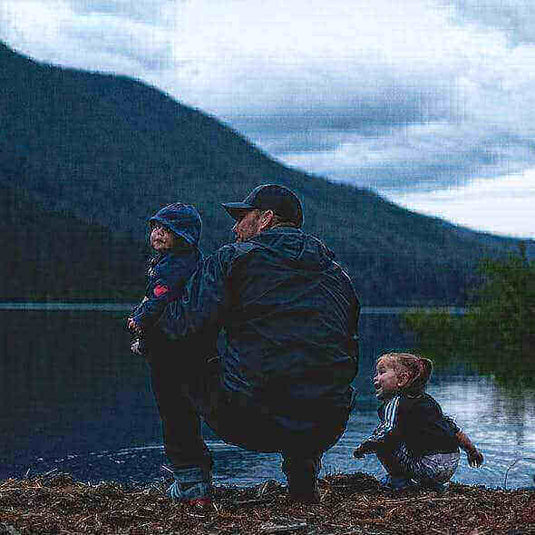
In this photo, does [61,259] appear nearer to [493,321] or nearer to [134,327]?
[493,321]

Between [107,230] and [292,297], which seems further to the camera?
[107,230]

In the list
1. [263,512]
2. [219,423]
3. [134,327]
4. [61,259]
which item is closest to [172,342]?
[134,327]

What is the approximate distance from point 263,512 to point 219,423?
654 mm

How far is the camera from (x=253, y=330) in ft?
18.1

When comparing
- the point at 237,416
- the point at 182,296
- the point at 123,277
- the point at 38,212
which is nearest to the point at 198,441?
the point at 237,416

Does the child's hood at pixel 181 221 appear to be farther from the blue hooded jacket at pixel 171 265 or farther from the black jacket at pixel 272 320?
the black jacket at pixel 272 320

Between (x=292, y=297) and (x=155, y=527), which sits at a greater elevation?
(x=292, y=297)

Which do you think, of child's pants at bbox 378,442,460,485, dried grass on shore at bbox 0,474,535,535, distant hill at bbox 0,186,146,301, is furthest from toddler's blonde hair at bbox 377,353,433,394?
distant hill at bbox 0,186,146,301

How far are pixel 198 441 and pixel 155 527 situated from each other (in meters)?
0.82

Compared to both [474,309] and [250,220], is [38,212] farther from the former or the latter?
[250,220]

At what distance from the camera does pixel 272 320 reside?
18.1 feet

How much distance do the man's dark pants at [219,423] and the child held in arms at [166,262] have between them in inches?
9.7

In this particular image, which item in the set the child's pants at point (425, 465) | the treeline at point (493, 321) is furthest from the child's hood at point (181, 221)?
the treeline at point (493, 321)

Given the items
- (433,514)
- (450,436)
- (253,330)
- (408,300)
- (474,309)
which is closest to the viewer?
(253,330)
